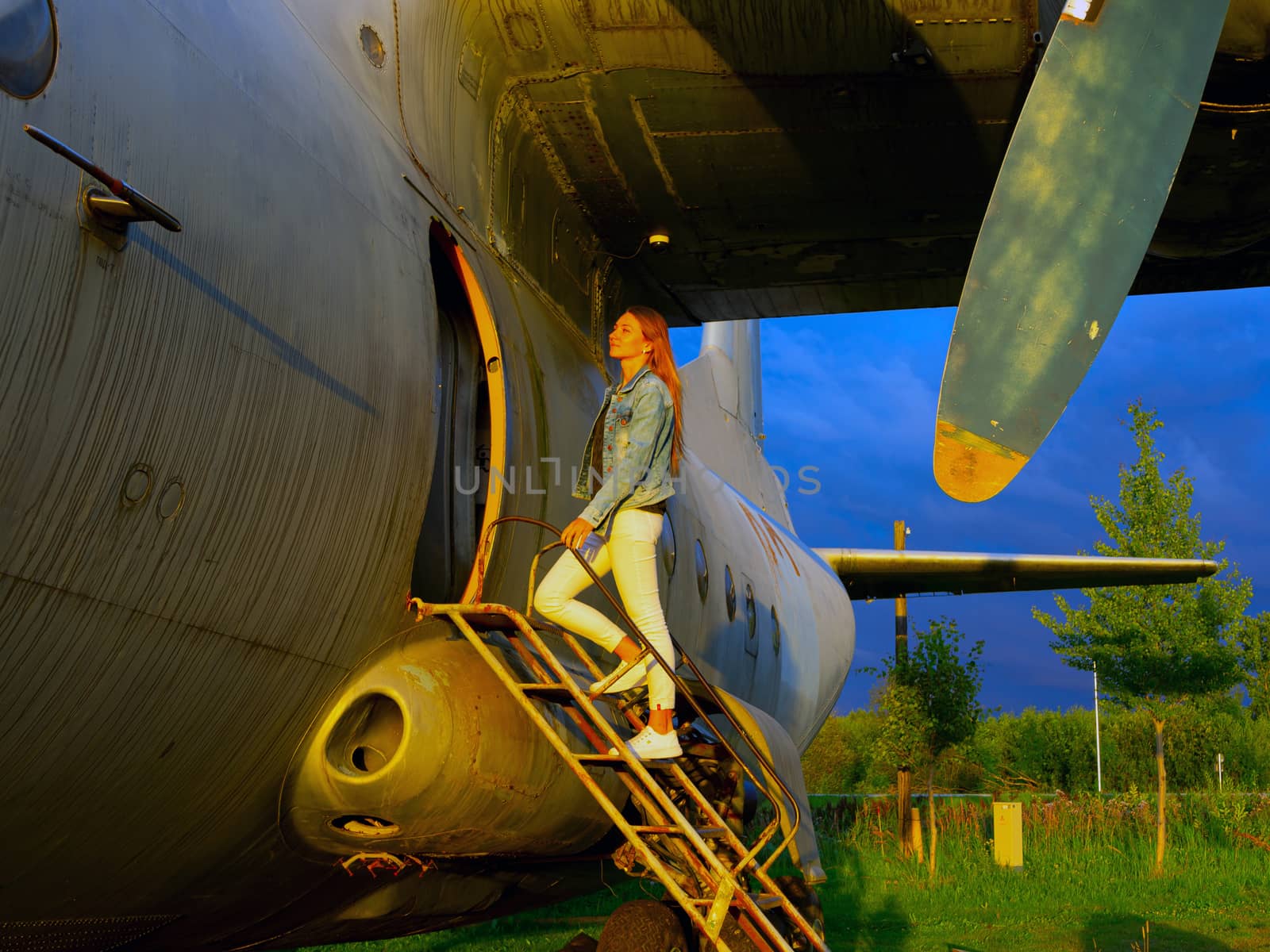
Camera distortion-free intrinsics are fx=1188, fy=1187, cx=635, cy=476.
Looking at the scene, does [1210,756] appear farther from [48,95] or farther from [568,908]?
[48,95]

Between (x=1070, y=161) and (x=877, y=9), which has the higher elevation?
(x=877, y=9)

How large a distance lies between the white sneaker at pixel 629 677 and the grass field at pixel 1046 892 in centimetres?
347

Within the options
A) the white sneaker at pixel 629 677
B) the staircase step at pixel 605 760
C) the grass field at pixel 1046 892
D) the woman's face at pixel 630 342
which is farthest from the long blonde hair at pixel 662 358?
the grass field at pixel 1046 892

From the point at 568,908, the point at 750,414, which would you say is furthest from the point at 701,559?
the point at 750,414

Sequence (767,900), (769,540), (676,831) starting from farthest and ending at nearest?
1. (769,540)
2. (767,900)
3. (676,831)

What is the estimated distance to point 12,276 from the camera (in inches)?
102

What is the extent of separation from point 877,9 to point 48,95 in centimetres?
395

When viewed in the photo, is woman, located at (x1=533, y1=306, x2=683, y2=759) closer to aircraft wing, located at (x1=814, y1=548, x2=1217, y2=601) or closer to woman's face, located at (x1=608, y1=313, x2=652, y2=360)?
Answer: woman's face, located at (x1=608, y1=313, x2=652, y2=360)

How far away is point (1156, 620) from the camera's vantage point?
18.4 m

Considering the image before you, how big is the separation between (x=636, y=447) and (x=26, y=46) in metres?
2.48

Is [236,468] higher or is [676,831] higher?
[236,468]

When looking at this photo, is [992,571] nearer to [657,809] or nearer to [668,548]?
[668,548]

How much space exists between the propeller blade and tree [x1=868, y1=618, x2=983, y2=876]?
15.2 meters

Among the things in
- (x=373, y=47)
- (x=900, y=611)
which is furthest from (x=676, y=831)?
→ (x=900, y=611)
